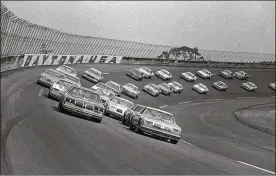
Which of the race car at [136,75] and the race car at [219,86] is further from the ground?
the race car at [219,86]

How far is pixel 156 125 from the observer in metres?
16.3

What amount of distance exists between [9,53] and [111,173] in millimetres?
26473

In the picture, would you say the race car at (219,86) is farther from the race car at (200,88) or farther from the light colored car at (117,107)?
the light colored car at (117,107)

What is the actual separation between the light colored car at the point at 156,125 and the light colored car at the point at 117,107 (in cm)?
455

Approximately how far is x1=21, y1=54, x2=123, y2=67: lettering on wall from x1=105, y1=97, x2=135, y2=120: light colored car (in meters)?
21.2

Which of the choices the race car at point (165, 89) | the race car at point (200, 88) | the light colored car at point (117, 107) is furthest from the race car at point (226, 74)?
the light colored car at point (117, 107)

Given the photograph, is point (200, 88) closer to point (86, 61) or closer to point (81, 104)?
point (86, 61)

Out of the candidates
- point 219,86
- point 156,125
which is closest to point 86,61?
point 219,86

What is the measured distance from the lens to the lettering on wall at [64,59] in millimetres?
42969

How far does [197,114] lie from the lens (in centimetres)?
3681

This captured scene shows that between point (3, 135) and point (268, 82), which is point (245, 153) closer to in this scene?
point (3, 135)

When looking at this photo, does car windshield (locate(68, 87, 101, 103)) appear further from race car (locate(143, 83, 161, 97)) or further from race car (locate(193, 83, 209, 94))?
race car (locate(193, 83, 209, 94))

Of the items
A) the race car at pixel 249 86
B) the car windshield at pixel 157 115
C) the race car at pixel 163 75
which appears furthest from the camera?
the race car at pixel 249 86

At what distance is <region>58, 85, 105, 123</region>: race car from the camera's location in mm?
17047
